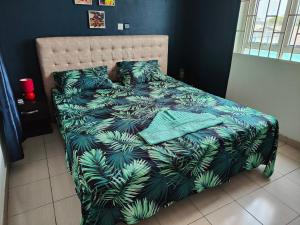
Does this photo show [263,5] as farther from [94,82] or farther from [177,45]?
[94,82]

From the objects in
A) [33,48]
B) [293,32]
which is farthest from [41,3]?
[293,32]

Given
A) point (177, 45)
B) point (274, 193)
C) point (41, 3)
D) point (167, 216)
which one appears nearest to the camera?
point (167, 216)

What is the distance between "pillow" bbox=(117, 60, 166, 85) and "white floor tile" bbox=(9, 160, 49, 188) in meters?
1.52

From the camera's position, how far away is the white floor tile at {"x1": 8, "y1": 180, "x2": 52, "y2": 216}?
5.54 feet

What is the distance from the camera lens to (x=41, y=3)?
8.61 feet

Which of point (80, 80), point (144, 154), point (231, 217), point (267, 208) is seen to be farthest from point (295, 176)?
point (80, 80)

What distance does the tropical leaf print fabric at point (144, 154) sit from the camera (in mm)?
1303

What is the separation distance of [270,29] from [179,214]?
97.2 inches

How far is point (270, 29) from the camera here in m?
2.65

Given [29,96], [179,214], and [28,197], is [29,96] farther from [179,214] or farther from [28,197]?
[179,214]

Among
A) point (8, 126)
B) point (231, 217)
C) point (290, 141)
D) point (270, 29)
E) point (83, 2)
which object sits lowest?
point (231, 217)

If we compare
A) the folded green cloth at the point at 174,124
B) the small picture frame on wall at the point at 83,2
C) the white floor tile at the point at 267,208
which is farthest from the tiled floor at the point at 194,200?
the small picture frame on wall at the point at 83,2

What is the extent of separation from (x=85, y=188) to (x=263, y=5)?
296cm

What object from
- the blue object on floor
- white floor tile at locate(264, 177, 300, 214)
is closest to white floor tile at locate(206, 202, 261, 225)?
white floor tile at locate(264, 177, 300, 214)
